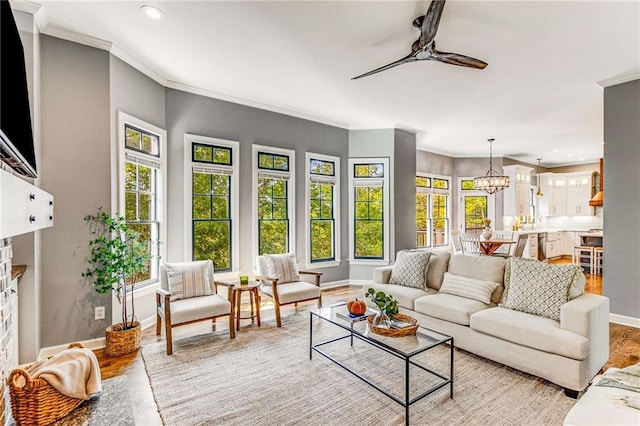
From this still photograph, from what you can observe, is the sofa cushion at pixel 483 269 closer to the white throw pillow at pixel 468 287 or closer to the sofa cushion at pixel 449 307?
the white throw pillow at pixel 468 287

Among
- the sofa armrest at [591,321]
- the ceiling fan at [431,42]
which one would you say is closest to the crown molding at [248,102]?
the ceiling fan at [431,42]

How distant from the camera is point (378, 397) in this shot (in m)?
2.42

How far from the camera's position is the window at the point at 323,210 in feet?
18.9

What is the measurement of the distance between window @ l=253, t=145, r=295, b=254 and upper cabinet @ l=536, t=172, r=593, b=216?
852 centimetres

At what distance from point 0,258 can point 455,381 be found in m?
3.23

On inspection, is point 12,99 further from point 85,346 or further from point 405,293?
point 405,293

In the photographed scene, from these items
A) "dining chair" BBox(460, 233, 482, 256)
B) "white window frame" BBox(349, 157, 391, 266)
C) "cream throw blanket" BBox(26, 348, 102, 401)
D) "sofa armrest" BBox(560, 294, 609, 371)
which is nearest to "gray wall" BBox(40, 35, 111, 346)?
"cream throw blanket" BBox(26, 348, 102, 401)

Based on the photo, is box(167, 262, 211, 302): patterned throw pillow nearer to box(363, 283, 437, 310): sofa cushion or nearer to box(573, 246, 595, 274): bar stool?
box(363, 283, 437, 310): sofa cushion

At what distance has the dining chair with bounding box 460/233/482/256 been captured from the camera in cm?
626

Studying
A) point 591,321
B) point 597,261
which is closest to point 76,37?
point 591,321

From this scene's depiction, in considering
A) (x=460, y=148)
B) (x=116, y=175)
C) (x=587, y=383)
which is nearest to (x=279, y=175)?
(x=116, y=175)

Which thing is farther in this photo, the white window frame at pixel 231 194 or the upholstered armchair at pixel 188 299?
the white window frame at pixel 231 194

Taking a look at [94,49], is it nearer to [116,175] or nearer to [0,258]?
[116,175]

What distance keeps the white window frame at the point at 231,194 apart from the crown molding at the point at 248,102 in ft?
2.04
